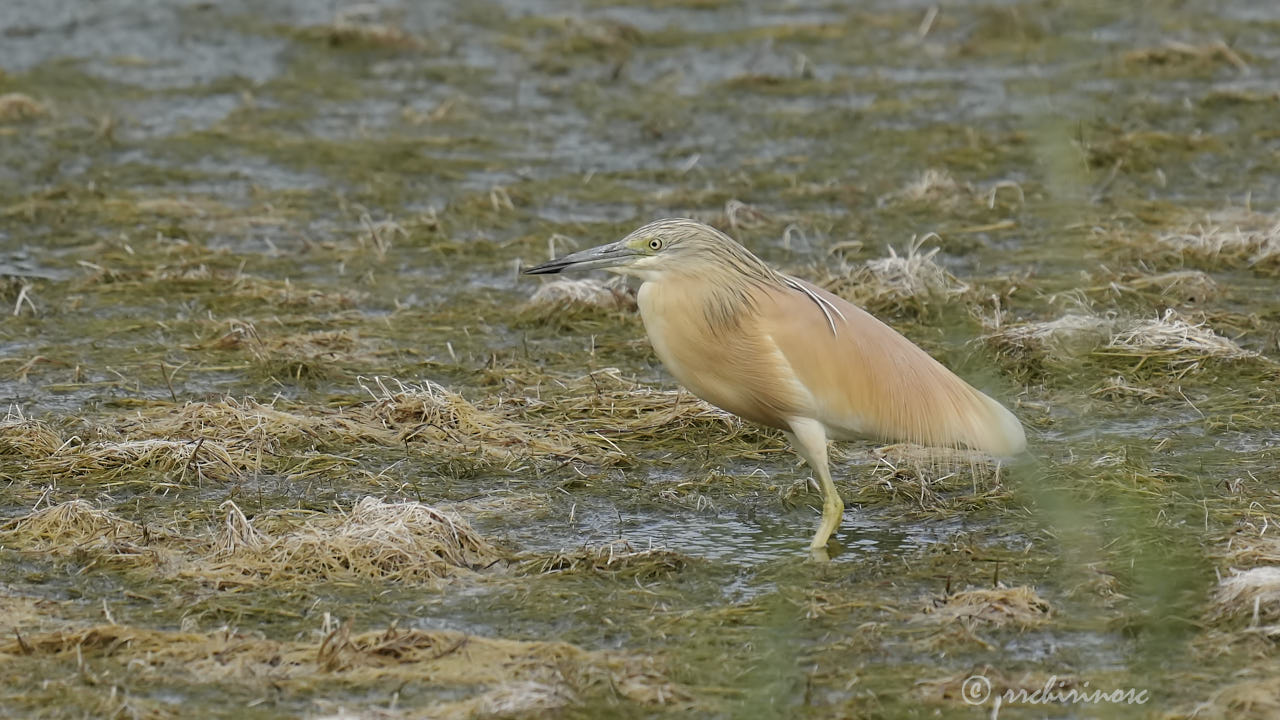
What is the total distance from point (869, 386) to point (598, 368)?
2.24 metres

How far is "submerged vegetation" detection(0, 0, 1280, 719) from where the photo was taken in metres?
4.93

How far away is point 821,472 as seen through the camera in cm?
598

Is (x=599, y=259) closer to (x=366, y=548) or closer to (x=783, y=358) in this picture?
(x=783, y=358)

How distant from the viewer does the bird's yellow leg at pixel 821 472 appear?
5932mm

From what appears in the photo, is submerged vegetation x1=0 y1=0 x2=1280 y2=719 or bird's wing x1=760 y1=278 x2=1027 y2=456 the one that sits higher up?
bird's wing x1=760 y1=278 x2=1027 y2=456

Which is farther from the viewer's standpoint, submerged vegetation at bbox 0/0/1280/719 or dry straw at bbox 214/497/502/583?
dry straw at bbox 214/497/502/583

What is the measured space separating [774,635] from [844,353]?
3.86 ft

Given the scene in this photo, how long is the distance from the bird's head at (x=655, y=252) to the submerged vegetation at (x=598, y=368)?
0.86 metres

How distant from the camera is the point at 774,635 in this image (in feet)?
17.0

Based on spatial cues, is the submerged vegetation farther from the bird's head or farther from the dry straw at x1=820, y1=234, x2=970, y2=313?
the bird's head

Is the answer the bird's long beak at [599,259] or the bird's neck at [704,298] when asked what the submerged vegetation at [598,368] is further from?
the bird's long beak at [599,259]

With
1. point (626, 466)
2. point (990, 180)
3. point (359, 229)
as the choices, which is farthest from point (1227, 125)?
point (626, 466)

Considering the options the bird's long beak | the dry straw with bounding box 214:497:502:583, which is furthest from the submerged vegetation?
the bird's long beak

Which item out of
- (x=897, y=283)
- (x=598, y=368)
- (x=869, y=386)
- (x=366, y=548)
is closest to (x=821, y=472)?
(x=869, y=386)
